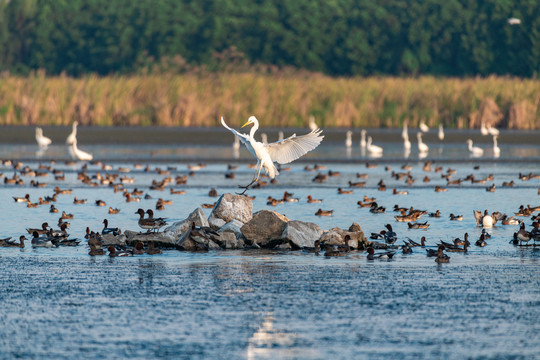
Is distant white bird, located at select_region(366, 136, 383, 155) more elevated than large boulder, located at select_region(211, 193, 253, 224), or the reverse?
distant white bird, located at select_region(366, 136, 383, 155)

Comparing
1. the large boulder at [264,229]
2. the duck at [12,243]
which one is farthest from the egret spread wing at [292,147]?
the duck at [12,243]

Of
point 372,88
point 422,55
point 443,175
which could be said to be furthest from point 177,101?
point 422,55

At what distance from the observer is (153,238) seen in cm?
1781

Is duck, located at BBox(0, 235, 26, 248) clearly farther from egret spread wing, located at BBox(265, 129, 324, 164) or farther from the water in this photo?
egret spread wing, located at BBox(265, 129, 324, 164)

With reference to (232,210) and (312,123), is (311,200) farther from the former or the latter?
(312,123)

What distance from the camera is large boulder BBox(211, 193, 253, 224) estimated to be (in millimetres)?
19250

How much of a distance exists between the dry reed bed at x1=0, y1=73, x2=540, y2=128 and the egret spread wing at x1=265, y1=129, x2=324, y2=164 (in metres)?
33.2

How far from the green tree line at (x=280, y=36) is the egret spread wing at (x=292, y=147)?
6259cm

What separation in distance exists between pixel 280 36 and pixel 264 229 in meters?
70.6

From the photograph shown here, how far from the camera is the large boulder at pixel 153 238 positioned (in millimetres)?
17797

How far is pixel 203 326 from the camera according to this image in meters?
11.9

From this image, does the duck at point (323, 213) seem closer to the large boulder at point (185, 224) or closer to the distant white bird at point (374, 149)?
the large boulder at point (185, 224)

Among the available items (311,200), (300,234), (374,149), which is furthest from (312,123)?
(300,234)

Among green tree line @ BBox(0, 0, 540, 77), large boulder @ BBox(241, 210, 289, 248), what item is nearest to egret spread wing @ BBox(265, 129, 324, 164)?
large boulder @ BBox(241, 210, 289, 248)
